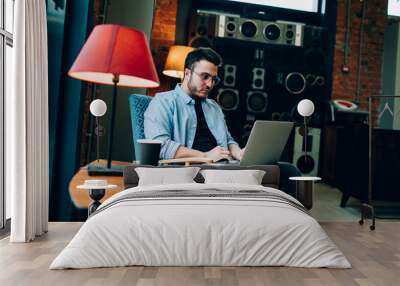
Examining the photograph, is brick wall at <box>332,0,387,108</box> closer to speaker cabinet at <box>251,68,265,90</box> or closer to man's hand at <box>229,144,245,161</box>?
speaker cabinet at <box>251,68,265,90</box>

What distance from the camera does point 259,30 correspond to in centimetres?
550

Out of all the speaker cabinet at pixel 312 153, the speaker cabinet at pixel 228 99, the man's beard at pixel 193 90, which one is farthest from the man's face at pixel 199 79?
the speaker cabinet at pixel 312 153

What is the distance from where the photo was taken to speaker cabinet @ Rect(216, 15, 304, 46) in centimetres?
539

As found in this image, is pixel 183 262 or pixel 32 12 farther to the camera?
pixel 32 12

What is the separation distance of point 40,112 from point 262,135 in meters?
1.56

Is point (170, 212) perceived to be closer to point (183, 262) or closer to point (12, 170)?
point (183, 262)

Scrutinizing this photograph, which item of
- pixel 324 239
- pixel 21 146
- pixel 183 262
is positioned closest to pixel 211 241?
pixel 183 262

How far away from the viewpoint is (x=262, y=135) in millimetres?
2973

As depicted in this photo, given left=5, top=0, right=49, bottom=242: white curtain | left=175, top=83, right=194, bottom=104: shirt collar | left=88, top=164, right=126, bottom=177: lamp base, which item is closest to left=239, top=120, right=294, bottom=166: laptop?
left=175, top=83, right=194, bottom=104: shirt collar

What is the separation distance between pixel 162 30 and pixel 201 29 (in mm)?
539

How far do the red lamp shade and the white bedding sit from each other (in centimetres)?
89

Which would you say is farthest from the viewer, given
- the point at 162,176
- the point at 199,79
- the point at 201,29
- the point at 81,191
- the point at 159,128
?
the point at 201,29

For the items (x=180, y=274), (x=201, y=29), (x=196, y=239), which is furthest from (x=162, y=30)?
(x=180, y=274)

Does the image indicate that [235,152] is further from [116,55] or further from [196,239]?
[196,239]
